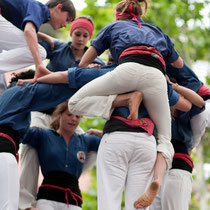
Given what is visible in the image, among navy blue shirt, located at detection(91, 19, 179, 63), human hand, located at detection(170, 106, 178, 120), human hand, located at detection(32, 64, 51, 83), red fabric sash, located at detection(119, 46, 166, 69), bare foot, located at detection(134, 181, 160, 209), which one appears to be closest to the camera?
bare foot, located at detection(134, 181, 160, 209)

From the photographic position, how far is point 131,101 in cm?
345

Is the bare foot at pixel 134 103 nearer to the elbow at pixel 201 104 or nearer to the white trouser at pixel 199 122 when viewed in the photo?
the elbow at pixel 201 104

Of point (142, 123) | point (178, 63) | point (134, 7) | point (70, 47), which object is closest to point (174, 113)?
point (178, 63)

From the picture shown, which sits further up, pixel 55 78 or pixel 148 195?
pixel 55 78

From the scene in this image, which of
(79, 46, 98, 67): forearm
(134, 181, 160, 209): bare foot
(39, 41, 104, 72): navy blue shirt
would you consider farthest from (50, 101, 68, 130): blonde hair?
(134, 181, 160, 209): bare foot

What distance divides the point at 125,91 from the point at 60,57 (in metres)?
1.47

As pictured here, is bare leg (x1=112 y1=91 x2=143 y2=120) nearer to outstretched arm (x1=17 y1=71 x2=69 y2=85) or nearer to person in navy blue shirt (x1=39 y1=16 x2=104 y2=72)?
outstretched arm (x1=17 y1=71 x2=69 y2=85)

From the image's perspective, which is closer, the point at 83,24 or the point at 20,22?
the point at 20,22

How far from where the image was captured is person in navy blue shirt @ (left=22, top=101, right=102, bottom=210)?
4.46 metres

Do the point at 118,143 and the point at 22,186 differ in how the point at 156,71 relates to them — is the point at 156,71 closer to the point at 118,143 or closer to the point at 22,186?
the point at 118,143

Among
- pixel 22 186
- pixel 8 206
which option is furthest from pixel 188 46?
pixel 8 206

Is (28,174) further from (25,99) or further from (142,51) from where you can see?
(142,51)

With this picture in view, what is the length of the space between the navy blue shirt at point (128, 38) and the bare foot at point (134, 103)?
46 centimetres

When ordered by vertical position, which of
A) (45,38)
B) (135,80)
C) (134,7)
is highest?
→ (134,7)
